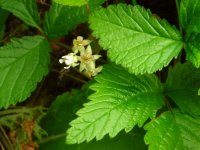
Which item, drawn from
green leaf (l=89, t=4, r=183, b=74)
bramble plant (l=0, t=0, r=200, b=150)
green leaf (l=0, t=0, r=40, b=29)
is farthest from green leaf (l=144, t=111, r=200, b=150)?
green leaf (l=0, t=0, r=40, b=29)

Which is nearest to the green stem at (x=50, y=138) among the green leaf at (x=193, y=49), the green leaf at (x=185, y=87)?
the green leaf at (x=185, y=87)

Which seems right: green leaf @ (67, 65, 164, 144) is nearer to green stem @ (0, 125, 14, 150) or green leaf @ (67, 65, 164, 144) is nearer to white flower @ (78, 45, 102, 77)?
white flower @ (78, 45, 102, 77)

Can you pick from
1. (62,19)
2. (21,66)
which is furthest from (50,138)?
(62,19)

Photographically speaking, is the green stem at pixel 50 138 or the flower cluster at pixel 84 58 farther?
the green stem at pixel 50 138

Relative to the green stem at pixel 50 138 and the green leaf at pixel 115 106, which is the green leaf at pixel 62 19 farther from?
the green stem at pixel 50 138

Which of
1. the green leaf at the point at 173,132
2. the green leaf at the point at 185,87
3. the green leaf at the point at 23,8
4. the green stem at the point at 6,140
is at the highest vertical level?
the green leaf at the point at 23,8

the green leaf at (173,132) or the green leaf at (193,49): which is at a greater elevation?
the green leaf at (193,49)
